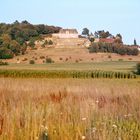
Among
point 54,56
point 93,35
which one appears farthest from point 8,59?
point 93,35

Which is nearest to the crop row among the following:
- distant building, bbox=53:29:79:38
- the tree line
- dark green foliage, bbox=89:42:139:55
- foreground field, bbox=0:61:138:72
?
foreground field, bbox=0:61:138:72

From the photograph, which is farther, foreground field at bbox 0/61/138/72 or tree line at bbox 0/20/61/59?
tree line at bbox 0/20/61/59

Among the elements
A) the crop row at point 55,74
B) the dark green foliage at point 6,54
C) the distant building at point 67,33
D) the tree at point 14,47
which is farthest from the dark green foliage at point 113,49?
the crop row at point 55,74

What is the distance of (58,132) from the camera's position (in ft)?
12.8

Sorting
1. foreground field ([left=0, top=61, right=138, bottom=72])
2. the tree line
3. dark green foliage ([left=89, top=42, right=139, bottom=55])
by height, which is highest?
the tree line

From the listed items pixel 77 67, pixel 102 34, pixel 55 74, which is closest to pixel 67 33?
pixel 102 34

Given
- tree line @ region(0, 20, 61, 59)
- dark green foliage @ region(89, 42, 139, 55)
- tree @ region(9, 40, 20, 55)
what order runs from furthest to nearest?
dark green foliage @ region(89, 42, 139, 55), tree @ region(9, 40, 20, 55), tree line @ region(0, 20, 61, 59)

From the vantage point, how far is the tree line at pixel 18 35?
334ft

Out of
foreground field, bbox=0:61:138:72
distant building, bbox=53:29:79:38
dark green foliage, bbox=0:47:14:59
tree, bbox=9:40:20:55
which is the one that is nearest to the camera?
foreground field, bbox=0:61:138:72

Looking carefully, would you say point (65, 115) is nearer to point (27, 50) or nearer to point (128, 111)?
point (128, 111)

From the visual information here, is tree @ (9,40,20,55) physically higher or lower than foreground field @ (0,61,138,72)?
higher

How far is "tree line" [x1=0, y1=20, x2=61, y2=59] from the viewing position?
10188cm

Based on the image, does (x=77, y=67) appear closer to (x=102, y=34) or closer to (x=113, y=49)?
(x=113, y=49)

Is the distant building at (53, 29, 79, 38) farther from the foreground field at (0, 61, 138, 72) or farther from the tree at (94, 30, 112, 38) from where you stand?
the foreground field at (0, 61, 138, 72)
